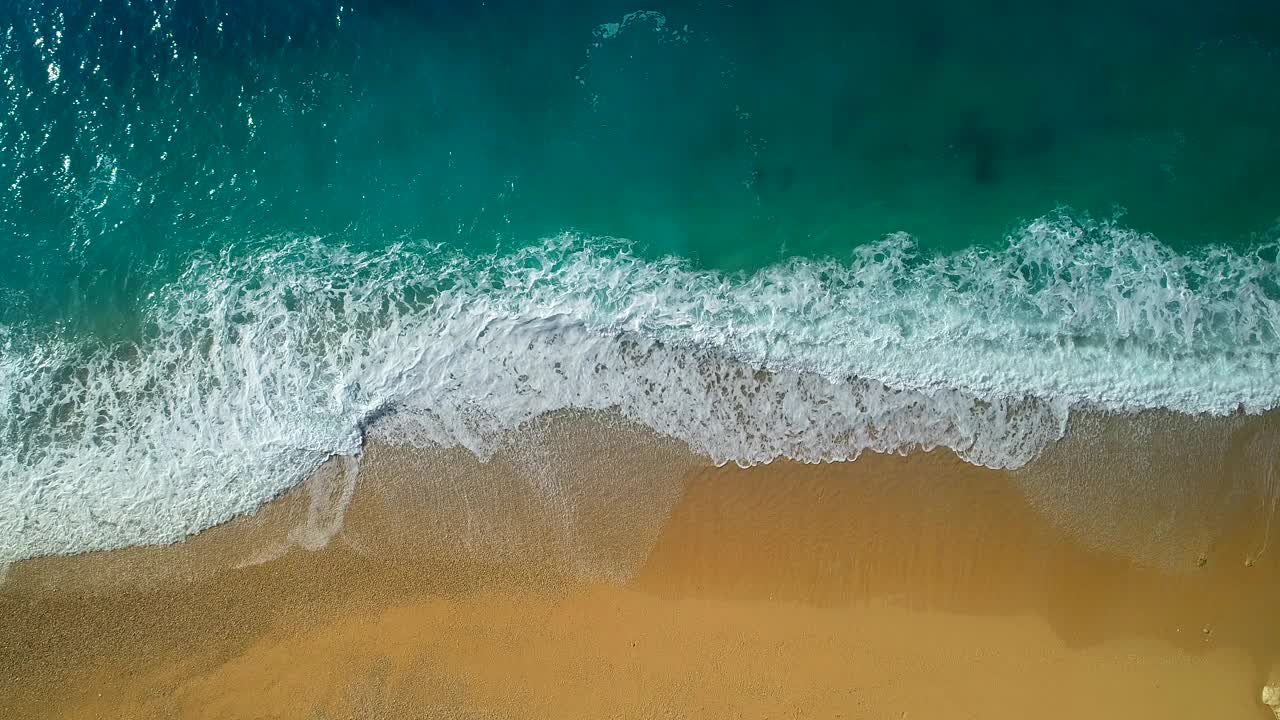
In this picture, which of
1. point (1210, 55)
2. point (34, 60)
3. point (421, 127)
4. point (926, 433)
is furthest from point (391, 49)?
point (1210, 55)

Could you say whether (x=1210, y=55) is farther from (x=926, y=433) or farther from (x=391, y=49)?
(x=391, y=49)

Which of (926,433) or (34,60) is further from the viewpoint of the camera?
(34,60)

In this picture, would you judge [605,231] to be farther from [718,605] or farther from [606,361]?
[718,605]

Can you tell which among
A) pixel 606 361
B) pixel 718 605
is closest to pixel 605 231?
pixel 606 361

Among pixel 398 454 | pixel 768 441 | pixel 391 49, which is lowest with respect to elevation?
pixel 398 454

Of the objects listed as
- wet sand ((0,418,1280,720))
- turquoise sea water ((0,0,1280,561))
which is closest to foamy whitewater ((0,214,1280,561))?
turquoise sea water ((0,0,1280,561))

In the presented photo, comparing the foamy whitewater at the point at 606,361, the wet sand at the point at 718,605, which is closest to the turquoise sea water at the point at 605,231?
the foamy whitewater at the point at 606,361
